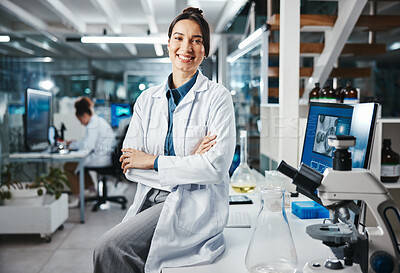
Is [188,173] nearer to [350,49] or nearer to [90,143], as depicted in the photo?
[90,143]

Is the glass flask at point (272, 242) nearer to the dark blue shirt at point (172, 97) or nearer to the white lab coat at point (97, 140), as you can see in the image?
the dark blue shirt at point (172, 97)

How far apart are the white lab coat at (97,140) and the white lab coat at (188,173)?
43.9 inches

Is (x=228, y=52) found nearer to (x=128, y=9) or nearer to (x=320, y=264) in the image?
(x=128, y=9)

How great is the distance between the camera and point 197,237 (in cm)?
103

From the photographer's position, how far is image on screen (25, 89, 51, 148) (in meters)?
3.03

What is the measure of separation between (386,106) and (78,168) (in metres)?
7.26

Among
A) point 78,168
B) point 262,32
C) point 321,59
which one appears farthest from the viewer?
point 78,168

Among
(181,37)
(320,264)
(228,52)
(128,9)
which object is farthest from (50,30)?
(320,264)

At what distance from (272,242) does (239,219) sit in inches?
16.6

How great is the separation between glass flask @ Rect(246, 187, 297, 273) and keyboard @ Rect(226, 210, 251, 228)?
342 mm

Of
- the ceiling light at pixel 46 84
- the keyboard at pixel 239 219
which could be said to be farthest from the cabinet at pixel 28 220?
the keyboard at pixel 239 219

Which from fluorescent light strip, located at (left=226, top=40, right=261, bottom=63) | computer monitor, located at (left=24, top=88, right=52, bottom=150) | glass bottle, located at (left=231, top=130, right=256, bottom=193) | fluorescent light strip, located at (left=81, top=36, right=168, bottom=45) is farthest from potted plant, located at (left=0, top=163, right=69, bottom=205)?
glass bottle, located at (left=231, top=130, right=256, bottom=193)

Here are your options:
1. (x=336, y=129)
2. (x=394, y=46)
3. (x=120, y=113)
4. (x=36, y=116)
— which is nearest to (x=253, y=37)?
(x=120, y=113)

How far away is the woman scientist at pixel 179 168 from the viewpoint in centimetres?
102
